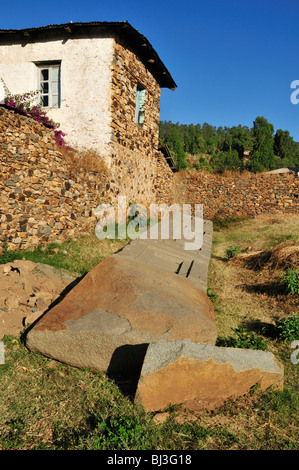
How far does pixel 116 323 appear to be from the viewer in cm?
315

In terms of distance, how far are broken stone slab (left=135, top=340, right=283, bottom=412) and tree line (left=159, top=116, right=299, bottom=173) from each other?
24865 millimetres

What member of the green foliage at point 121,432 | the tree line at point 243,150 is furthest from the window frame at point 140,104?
the tree line at point 243,150

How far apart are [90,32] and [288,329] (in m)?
8.75

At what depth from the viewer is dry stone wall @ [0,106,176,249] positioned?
539 cm

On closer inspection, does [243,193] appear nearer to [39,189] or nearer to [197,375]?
[39,189]

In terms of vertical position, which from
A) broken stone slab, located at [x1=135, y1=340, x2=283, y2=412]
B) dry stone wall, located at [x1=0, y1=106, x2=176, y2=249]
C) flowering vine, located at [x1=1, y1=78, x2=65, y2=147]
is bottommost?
broken stone slab, located at [x1=135, y1=340, x2=283, y2=412]

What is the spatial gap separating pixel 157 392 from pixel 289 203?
1297cm

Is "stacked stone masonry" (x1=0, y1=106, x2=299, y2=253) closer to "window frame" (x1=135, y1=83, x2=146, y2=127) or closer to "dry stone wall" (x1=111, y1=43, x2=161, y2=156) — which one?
"dry stone wall" (x1=111, y1=43, x2=161, y2=156)

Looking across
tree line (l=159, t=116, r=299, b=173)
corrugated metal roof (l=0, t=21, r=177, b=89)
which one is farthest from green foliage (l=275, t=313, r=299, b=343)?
tree line (l=159, t=116, r=299, b=173)

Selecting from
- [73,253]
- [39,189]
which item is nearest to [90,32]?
[39,189]

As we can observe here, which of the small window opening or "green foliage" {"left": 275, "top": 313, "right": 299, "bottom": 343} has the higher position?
the small window opening

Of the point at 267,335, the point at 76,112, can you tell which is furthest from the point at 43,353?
the point at 76,112
